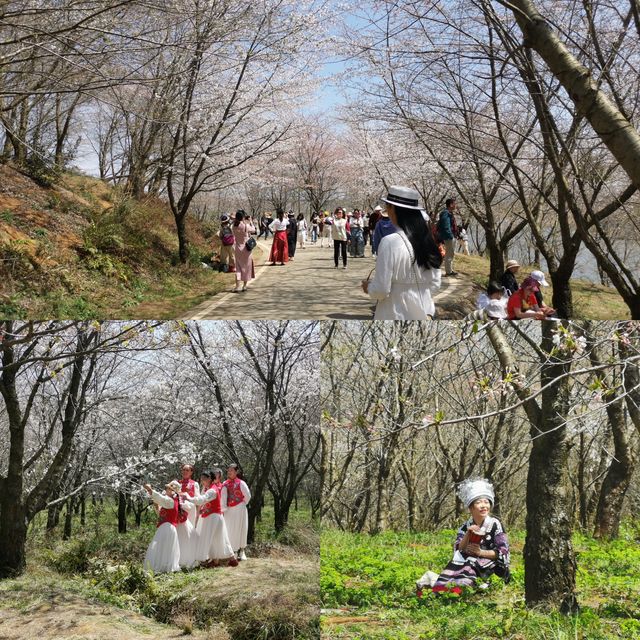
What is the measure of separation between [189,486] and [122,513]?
23.0 inches

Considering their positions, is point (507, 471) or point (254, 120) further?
point (254, 120)

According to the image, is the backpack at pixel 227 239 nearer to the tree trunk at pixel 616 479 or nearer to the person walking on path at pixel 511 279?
the person walking on path at pixel 511 279

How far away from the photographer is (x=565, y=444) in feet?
18.2

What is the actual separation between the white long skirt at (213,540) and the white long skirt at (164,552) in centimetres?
18

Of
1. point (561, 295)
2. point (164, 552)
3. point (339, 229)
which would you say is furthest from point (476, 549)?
point (339, 229)

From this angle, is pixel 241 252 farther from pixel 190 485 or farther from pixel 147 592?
pixel 147 592

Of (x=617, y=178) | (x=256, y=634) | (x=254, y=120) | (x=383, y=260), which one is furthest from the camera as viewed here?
(x=254, y=120)

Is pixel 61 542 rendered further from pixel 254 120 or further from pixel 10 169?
pixel 254 120

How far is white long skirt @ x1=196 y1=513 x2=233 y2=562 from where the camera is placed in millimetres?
6071

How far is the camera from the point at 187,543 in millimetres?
6094

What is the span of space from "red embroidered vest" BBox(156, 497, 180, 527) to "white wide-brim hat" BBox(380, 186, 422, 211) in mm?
3108

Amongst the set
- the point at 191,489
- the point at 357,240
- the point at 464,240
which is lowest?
the point at 191,489

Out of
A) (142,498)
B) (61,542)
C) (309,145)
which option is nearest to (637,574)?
(142,498)

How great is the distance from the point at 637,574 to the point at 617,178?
38.6ft
